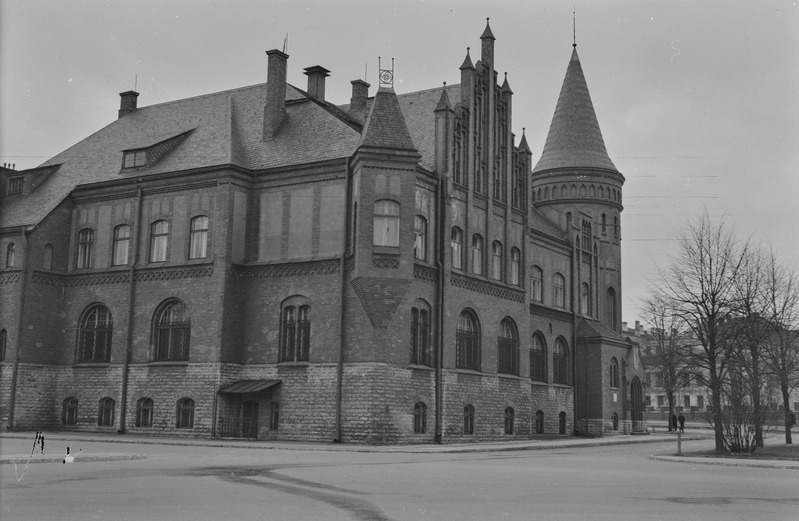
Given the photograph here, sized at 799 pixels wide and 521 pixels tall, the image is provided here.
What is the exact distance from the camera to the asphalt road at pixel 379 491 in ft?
41.6

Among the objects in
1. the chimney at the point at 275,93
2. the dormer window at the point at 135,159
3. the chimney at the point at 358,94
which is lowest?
the dormer window at the point at 135,159

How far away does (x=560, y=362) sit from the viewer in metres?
51.0

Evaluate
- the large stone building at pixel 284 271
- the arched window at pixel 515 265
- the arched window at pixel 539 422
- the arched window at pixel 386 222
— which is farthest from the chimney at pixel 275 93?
the arched window at pixel 539 422

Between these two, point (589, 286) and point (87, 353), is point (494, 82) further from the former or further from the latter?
point (87, 353)

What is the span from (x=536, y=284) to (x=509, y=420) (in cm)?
866

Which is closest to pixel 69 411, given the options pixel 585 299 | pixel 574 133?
pixel 585 299

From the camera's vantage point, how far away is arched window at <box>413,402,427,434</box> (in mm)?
36719

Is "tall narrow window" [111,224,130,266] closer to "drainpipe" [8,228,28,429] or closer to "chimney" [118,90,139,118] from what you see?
"drainpipe" [8,228,28,429]

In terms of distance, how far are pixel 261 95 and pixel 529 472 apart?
27.6m

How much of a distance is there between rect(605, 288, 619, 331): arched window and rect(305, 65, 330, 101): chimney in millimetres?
23113

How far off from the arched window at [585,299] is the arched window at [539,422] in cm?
874

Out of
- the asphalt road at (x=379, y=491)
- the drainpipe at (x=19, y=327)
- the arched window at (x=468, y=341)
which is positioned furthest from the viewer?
the arched window at (x=468, y=341)

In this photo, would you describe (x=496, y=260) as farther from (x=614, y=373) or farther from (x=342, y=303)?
(x=614, y=373)

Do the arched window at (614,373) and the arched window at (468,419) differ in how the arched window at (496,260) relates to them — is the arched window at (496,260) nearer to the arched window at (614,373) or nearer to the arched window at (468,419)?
the arched window at (468,419)
